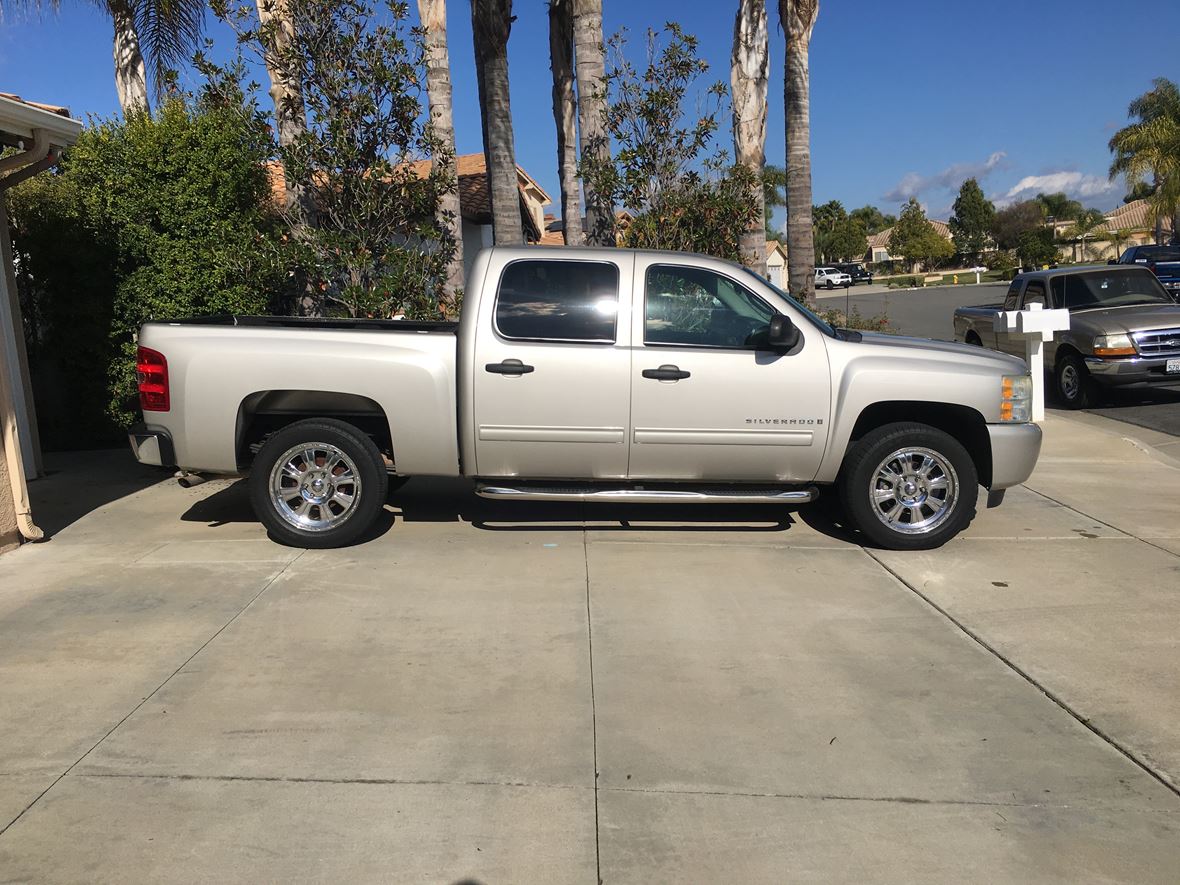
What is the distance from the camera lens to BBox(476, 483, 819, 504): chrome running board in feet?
21.9

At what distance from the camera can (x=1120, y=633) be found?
5391mm

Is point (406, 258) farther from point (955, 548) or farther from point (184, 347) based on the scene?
point (955, 548)

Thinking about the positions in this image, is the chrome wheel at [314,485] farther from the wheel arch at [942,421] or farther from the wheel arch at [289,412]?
the wheel arch at [942,421]

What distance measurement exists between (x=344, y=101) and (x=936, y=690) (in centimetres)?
814

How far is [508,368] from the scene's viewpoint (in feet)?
21.4

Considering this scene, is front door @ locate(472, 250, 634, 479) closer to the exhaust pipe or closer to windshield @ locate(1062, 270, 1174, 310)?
the exhaust pipe

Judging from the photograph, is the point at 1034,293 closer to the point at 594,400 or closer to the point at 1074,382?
the point at 1074,382

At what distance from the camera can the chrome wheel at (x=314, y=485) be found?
267 inches

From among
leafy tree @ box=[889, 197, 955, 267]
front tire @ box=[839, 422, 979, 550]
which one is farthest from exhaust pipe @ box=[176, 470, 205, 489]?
leafy tree @ box=[889, 197, 955, 267]

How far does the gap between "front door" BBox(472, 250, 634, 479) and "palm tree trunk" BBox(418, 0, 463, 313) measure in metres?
4.66

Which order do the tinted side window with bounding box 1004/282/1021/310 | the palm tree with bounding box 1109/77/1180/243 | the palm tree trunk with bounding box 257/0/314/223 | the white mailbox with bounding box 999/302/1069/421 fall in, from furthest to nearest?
the palm tree with bounding box 1109/77/1180/243 → the tinted side window with bounding box 1004/282/1021/310 → the white mailbox with bounding box 999/302/1069/421 → the palm tree trunk with bounding box 257/0/314/223

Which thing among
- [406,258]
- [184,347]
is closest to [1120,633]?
[184,347]

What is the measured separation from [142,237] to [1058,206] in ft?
312

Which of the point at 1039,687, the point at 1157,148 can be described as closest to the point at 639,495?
the point at 1039,687
